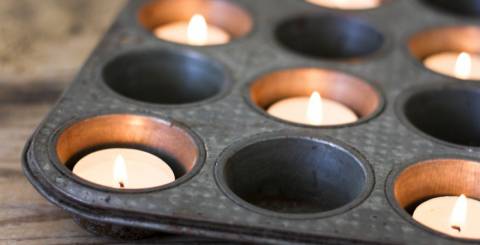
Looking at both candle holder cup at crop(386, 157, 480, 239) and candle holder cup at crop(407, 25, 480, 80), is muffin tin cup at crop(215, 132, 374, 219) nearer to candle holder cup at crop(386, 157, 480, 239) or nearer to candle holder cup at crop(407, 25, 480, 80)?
candle holder cup at crop(386, 157, 480, 239)

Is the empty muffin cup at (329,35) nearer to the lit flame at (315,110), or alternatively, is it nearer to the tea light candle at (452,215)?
the lit flame at (315,110)

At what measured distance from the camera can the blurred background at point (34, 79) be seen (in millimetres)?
1045

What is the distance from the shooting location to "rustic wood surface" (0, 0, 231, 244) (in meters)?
1.04

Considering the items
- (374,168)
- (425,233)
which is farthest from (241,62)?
(425,233)

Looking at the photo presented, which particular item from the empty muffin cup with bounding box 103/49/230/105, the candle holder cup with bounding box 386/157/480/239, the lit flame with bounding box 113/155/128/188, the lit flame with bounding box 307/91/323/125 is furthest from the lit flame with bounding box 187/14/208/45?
the candle holder cup with bounding box 386/157/480/239

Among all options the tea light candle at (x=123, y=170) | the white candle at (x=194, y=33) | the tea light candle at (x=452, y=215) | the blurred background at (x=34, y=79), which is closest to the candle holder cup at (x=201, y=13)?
the white candle at (x=194, y=33)

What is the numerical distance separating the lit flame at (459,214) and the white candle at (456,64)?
298 mm

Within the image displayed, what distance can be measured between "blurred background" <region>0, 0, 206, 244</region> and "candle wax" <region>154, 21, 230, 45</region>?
0.42 ft

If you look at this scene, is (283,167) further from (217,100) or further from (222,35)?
(222,35)

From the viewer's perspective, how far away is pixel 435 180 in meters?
1.12

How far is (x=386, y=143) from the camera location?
3.63 ft

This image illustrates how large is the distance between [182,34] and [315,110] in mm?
314

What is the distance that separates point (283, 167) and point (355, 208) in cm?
18

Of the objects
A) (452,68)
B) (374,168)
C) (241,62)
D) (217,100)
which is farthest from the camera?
(452,68)
